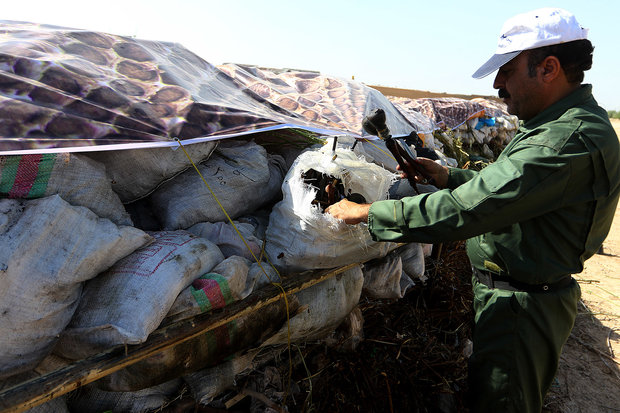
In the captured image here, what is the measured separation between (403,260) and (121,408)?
1.73 metres

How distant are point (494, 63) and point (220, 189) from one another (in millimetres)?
1369

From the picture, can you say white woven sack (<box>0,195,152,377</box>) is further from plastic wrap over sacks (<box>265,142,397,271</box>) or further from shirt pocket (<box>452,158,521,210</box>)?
shirt pocket (<box>452,158,521,210</box>)

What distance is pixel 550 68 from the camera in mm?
1670

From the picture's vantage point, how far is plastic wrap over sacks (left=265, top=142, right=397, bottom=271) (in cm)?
187

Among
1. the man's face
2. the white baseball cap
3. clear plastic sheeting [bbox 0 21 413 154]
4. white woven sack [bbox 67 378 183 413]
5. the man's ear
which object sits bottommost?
white woven sack [bbox 67 378 183 413]

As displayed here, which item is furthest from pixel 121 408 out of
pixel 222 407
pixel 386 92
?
pixel 386 92

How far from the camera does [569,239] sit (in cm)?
167

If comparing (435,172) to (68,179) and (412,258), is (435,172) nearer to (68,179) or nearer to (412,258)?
(412,258)

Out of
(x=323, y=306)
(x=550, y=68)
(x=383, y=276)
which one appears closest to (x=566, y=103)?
(x=550, y=68)

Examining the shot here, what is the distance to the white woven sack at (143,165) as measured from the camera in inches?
73.4

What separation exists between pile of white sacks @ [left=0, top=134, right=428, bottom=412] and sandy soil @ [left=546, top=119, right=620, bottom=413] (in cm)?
179

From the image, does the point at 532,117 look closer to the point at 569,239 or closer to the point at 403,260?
the point at 569,239

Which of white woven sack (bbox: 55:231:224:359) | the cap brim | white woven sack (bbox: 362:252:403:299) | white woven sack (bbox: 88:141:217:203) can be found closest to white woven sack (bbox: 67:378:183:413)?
white woven sack (bbox: 55:231:224:359)

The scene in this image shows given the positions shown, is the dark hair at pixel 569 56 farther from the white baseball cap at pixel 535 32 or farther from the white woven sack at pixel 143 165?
the white woven sack at pixel 143 165
